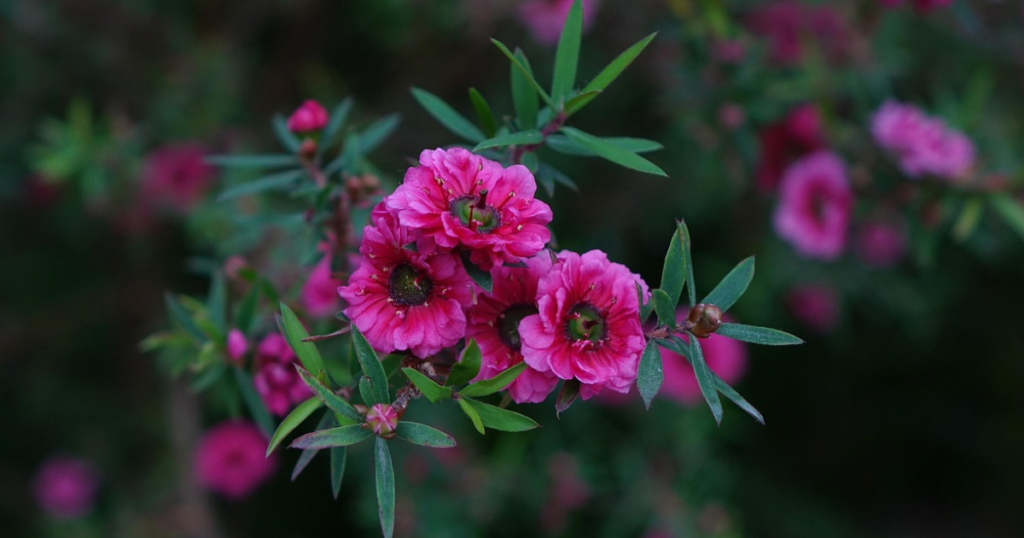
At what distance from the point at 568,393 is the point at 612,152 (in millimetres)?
278

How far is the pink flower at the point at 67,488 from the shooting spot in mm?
2445

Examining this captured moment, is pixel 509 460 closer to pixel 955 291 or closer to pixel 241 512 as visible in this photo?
pixel 241 512

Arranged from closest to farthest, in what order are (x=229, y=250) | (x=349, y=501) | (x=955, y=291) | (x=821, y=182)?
(x=229, y=250), (x=821, y=182), (x=955, y=291), (x=349, y=501)

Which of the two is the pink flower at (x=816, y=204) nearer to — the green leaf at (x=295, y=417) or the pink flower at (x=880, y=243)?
the pink flower at (x=880, y=243)

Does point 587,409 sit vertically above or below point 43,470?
above

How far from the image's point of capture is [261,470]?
78.7 inches

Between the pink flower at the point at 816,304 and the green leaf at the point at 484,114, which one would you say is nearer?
the green leaf at the point at 484,114

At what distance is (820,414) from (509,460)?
66.1 inches

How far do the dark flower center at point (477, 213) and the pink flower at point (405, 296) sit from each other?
0.04 meters

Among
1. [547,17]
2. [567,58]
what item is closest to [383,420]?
[567,58]

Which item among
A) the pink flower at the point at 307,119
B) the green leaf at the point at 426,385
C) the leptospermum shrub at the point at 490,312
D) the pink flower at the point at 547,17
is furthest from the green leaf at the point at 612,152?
the pink flower at the point at 547,17

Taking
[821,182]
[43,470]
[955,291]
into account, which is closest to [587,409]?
[821,182]

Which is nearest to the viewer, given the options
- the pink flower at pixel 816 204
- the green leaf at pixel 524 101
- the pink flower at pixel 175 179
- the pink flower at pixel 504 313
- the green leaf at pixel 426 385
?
the green leaf at pixel 426 385

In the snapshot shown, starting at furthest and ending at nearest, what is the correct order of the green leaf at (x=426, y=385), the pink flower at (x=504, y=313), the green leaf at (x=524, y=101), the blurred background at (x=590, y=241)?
the blurred background at (x=590, y=241), the green leaf at (x=524, y=101), the pink flower at (x=504, y=313), the green leaf at (x=426, y=385)
